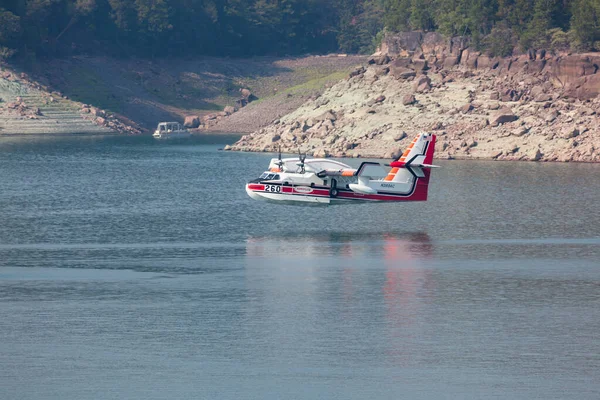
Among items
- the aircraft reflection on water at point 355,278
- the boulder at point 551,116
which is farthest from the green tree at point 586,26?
the aircraft reflection on water at point 355,278

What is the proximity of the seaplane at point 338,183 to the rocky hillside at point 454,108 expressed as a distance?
57229mm

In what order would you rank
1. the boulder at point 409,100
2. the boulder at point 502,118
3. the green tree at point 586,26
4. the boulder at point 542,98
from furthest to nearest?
the boulder at point 409,100 < the green tree at point 586,26 < the boulder at point 542,98 < the boulder at point 502,118

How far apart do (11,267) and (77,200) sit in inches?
1505

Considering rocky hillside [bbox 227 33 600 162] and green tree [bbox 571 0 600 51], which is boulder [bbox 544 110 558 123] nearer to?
rocky hillside [bbox 227 33 600 162]

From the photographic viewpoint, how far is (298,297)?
61.8 m

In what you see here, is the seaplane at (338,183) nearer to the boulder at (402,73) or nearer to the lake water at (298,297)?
the lake water at (298,297)

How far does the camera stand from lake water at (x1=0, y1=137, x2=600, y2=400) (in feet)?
152

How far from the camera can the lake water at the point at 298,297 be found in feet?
152

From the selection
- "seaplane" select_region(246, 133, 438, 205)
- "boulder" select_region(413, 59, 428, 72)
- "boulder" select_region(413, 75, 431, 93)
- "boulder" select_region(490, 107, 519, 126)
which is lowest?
"seaplane" select_region(246, 133, 438, 205)

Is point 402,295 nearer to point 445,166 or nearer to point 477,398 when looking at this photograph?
point 477,398

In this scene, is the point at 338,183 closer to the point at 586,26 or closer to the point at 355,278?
the point at 355,278

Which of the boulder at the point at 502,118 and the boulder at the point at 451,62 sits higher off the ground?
the boulder at the point at 451,62

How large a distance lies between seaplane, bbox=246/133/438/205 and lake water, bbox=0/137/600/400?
220 cm

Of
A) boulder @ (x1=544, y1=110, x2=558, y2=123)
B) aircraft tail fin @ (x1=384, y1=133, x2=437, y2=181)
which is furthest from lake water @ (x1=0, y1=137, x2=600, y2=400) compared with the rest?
boulder @ (x1=544, y1=110, x2=558, y2=123)
